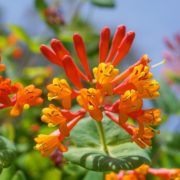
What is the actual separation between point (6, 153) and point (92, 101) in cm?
28

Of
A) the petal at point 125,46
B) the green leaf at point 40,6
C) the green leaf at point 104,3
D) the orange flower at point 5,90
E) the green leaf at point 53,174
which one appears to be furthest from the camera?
the green leaf at point 40,6

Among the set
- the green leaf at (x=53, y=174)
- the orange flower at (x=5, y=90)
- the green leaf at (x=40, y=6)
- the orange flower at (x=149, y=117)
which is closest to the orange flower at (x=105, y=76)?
the orange flower at (x=149, y=117)

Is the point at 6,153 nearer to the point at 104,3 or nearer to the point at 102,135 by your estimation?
the point at 102,135

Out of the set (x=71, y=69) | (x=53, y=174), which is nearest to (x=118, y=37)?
(x=71, y=69)

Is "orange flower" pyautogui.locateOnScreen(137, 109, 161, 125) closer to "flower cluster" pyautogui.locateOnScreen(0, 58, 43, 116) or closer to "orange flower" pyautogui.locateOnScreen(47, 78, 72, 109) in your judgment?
"orange flower" pyautogui.locateOnScreen(47, 78, 72, 109)

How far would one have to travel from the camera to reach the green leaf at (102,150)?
4.50ft

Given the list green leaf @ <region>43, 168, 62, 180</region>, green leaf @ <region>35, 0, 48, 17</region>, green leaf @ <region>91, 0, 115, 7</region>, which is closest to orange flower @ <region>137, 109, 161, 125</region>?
green leaf @ <region>43, 168, 62, 180</region>

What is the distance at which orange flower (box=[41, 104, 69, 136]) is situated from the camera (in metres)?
1.36

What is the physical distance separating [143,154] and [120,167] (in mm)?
153

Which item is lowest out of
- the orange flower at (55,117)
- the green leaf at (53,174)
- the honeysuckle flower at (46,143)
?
the green leaf at (53,174)

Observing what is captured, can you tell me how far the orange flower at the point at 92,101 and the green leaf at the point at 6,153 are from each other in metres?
0.24

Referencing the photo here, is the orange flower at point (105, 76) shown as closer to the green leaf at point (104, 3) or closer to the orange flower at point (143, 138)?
the orange flower at point (143, 138)

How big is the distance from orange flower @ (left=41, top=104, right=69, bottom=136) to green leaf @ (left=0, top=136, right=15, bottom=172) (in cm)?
13

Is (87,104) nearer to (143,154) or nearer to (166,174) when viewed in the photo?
(143,154)
